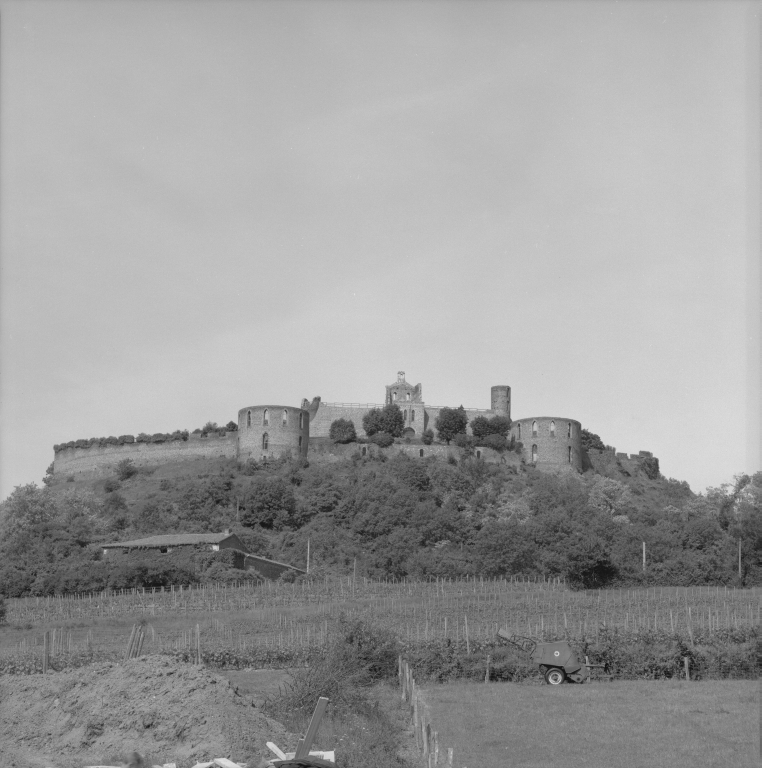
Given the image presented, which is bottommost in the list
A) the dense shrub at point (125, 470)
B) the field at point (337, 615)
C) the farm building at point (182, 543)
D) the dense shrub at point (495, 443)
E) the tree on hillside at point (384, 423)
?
the field at point (337, 615)

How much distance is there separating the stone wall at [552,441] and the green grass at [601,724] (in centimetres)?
5416

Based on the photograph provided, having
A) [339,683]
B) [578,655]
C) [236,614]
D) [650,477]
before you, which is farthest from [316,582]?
[650,477]

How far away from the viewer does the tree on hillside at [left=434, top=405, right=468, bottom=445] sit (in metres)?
76.7

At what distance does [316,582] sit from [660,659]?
87.4ft

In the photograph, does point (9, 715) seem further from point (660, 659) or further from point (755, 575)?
point (755, 575)

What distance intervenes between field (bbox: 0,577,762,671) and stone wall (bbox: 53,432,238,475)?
1234 inches

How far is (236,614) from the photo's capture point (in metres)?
36.1

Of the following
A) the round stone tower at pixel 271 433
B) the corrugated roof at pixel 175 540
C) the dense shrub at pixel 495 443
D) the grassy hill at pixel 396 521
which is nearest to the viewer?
the grassy hill at pixel 396 521

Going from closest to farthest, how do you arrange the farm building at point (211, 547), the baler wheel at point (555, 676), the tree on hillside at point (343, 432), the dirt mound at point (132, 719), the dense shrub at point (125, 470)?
the dirt mound at point (132, 719)
the baler wheel at point (555, 676)
the farm building at point (211, 547)
the dense shrub at point (125, 470)
the tree on hillside at point (343, 432)

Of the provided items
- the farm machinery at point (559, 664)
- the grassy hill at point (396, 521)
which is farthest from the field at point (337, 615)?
the grassy hill at point (396, 521)

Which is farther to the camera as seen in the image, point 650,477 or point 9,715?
point 650,477

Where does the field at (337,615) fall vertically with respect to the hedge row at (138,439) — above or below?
below

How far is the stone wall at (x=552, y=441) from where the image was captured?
74375 mm

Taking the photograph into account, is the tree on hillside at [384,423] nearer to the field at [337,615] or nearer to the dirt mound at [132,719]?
the field at [337,615]
